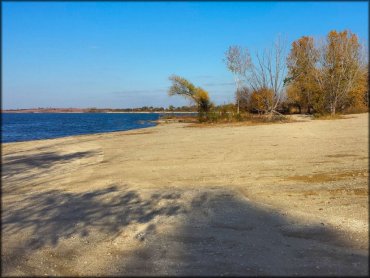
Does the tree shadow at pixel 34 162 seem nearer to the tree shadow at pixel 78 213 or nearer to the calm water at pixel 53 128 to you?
the calm water at pixel 53 128

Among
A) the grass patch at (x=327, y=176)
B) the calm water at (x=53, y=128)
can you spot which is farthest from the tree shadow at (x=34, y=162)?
the grass patch at (x=327, y=176)

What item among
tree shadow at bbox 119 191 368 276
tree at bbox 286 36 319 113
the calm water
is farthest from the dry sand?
tree at bbox 286 36 319 113

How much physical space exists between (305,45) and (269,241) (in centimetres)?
5548

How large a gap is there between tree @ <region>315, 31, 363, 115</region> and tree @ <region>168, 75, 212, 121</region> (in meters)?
14.8

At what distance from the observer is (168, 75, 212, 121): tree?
47359mm

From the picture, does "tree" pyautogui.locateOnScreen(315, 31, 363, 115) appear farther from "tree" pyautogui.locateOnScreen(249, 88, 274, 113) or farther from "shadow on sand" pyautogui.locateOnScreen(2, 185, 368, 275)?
"shadow on sand" pyautogui.locateOnScreen(2, 185, 368, 275)

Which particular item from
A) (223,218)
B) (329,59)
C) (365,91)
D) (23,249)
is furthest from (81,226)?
(365,91)

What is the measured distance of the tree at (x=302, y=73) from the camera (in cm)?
5159

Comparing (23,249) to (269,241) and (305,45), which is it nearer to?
(269,241)

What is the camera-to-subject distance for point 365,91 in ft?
173

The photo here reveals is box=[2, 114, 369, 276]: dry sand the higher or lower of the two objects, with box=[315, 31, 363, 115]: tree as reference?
lower

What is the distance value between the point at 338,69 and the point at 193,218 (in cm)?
4516

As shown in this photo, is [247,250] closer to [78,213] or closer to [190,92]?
[78,213]

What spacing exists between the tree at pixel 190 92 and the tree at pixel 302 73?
1402 centimetres
